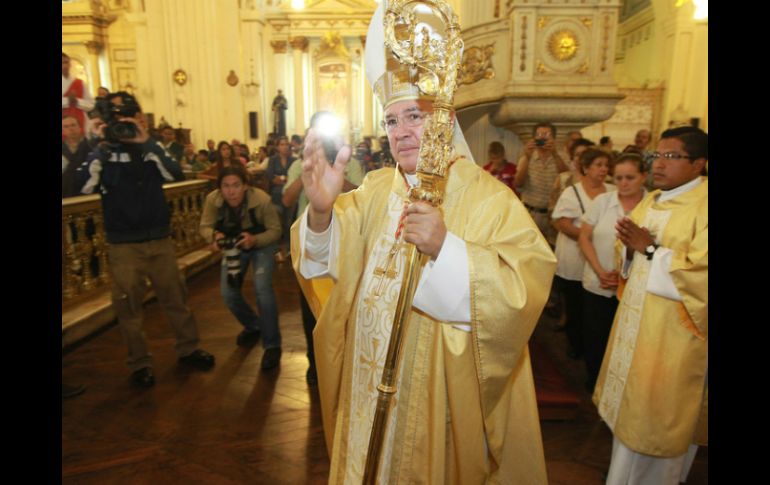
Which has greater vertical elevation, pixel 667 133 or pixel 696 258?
pixel 667 133

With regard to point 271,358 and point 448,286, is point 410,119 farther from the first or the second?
point 271,358

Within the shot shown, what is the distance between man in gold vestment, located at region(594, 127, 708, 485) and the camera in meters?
2.04

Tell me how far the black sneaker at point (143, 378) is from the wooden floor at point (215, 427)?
0.16 feet

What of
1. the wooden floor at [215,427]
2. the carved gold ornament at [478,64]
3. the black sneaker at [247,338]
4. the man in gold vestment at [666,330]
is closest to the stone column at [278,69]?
the carved gold ornament at [478,64]

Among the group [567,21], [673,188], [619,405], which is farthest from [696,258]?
[567,21]

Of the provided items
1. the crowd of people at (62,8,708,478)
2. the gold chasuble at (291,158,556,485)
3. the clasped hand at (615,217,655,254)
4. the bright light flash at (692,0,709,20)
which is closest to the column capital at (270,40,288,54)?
the bright light flash at (692,0,709,20)

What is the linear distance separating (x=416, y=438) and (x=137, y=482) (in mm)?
1856

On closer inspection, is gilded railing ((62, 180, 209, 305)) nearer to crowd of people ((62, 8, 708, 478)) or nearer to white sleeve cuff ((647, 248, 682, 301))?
crowd of people ((62, 8, 708, 478))

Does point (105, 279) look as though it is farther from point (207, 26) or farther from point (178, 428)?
point (207, 26)

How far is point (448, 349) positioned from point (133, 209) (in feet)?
9.27

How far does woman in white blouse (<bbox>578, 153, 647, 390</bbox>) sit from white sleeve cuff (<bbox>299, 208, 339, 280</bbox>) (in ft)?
6.95

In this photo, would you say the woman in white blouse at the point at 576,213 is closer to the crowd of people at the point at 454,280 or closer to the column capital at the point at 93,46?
the crowd of people at the point at 454,280

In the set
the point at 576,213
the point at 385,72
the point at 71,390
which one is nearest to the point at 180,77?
the point at 71,390

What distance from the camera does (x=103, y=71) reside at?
15.8 m
